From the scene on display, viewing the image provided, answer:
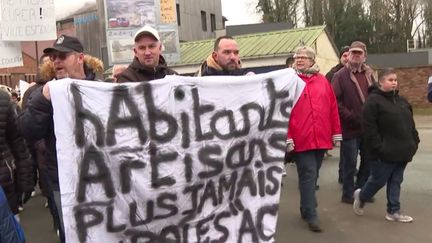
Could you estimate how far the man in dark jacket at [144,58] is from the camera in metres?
3.90

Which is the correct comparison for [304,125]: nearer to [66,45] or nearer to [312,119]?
[312,119]

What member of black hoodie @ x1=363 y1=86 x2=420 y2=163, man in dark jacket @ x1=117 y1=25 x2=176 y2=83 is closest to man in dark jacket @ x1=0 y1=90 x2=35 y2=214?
man in dark jacket @ x1=117 y1=25 x2=176 y2=83

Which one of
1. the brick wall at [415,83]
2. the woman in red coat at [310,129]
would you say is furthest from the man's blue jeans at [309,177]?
the brick wall at [415,83]

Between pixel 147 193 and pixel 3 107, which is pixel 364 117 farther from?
pixel 3 107

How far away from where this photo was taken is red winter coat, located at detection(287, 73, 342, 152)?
551cm

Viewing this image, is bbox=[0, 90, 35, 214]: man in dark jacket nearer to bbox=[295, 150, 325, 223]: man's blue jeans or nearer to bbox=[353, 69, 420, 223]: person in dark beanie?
bbox=[295, 150, 325, 223]: man's blue jeans

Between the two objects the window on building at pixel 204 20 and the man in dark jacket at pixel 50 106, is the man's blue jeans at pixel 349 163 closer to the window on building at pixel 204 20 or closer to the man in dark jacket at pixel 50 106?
the man in dark jacket at pixel 50 106

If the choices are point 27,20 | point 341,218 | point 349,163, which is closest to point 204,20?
point 27,20

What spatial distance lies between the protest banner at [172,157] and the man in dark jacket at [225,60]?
60cm

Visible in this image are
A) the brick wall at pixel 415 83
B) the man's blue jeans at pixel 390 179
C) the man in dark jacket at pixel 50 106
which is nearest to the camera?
the man in dark jacket at pixel 50 106

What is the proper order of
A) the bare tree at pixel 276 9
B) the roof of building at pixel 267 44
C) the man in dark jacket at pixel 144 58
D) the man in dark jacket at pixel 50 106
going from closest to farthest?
1. the man in dark jacket at pixel 50 106
2. the man in dark jacket at pixel 144 58
3. the roof of building at pixel 267 44
4. the bare tree at pixel 276 9

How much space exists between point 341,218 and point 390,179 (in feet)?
2.29

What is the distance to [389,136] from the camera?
5648mm

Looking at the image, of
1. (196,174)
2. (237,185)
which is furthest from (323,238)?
(196,174)
